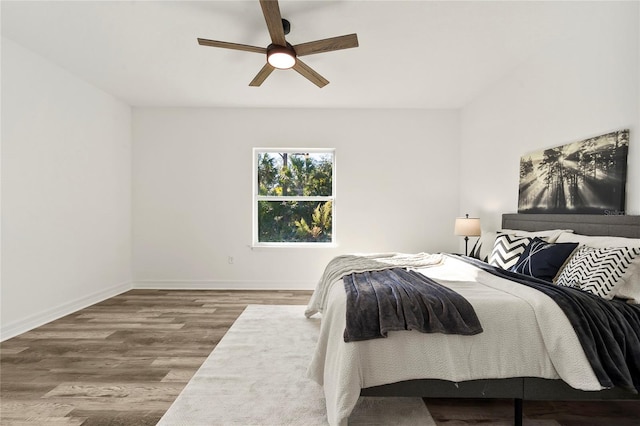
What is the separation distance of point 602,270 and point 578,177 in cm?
116

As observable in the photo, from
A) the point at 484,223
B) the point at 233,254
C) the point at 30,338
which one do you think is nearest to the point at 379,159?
the point at 484,223


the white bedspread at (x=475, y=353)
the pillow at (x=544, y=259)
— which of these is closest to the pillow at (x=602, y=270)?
the pillow at (x=544, y=259)

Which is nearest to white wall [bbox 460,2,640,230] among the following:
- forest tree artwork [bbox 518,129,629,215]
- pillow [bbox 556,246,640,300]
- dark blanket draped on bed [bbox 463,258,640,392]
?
forest tree artwork [bbox 518,129,629,215]

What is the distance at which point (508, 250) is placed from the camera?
282 centimetres

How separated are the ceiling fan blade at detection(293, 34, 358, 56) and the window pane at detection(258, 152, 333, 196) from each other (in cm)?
249

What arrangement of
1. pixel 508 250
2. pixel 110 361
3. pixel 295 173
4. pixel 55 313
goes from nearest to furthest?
pixel 110 361 → pixel 508 250 → pixel 55 313 → pixel 295 173

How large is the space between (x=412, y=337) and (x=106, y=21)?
3.34m

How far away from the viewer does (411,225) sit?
5.11 metres

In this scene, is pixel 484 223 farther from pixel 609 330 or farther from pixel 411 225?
pixel 609 330

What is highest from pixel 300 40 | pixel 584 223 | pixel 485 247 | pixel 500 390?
pixel 300 40

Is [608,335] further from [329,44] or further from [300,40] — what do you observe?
[300,40]

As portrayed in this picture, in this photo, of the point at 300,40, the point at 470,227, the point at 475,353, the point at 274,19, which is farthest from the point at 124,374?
the point at 470,227

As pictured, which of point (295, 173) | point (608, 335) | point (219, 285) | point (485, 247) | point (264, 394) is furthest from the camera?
point (295, 173)

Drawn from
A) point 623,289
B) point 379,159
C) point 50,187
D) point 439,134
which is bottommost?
point 623,289
